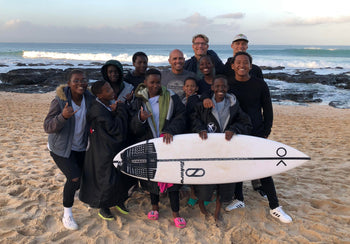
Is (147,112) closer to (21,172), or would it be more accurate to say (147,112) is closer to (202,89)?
(202,89)

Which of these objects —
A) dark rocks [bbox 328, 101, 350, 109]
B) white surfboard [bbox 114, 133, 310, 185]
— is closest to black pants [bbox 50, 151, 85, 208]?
white surfboard [bbox 114, 133, 310, 185]

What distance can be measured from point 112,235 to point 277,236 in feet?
5.16

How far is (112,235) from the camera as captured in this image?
2605mm

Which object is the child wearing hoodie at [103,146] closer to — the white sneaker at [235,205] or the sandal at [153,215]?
the sandal at [153,215]

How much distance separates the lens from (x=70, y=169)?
8.46 feet

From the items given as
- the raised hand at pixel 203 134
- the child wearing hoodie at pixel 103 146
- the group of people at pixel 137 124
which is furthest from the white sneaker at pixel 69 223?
the raised hand at pixel 203 134

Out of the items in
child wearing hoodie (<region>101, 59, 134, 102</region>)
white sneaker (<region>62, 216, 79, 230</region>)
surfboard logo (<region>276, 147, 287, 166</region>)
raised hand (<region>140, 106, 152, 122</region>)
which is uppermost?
child wearing hoodie (<region>101, 59, 134, 102</region>)

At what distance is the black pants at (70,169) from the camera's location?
258 centimetres

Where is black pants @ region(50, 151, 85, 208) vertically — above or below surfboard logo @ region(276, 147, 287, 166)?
below

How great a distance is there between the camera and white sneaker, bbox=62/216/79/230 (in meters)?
2.67

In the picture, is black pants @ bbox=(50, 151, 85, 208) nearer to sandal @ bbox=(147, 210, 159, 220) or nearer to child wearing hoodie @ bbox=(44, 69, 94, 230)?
Result: child wearing hoodie @ bbox=(44, 69, 94, 230)

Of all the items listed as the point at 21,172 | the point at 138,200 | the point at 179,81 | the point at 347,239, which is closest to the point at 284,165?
the point at 347,239

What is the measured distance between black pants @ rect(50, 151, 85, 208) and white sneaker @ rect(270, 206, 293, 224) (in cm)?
206

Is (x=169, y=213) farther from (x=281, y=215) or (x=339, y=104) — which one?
(x=339, y=104)
